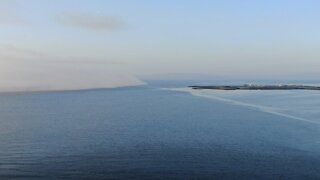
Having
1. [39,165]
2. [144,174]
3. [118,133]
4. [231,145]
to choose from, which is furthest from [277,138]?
[39,165]

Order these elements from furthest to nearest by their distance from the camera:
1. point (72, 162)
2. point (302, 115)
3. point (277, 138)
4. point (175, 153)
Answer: point (302, 115), point (277, 138), point (175, 153), point (72, 162)

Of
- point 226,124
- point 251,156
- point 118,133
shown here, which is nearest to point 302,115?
point 226,124

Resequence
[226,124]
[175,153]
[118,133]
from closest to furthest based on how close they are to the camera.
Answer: [175,153], [118,133], [226,124]

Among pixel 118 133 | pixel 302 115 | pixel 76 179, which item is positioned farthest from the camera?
pixel 302 115

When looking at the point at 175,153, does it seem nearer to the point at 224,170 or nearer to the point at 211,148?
the point at 211,148

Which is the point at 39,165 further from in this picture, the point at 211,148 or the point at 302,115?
the point at 302,115

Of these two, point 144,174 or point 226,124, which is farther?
point 226,124

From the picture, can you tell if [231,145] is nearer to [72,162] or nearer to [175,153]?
[175,153]

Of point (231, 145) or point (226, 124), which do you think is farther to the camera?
point (226, 124)

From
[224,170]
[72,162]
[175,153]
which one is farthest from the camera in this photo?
[175,153]
